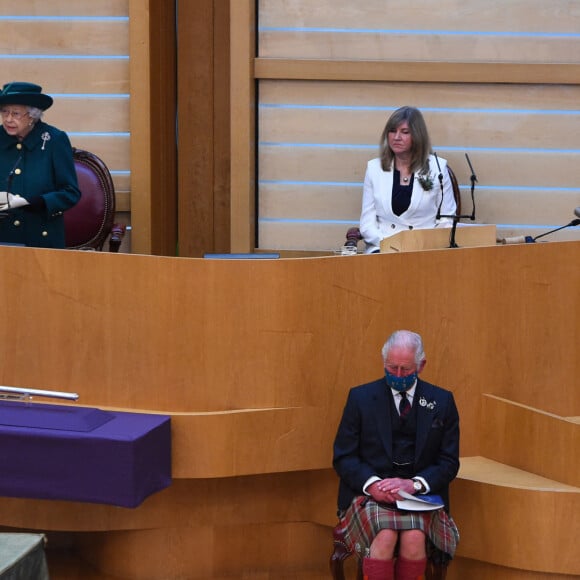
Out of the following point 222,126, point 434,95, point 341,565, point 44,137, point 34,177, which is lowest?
point 341,565

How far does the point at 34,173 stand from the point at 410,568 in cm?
235

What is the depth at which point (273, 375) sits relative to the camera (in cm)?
425

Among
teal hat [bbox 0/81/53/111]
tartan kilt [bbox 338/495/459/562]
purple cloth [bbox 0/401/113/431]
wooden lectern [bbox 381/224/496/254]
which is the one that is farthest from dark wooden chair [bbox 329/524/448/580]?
teal hat [bbox 0/81/53/111]

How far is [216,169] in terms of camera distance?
6988 mm

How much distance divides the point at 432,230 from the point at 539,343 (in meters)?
0.60

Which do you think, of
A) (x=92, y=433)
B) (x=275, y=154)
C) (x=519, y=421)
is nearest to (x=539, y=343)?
(x=519, y=421)

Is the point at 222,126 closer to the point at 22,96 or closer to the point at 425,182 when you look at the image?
the point at 425,182

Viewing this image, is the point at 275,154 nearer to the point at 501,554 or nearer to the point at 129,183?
the point at 129,183

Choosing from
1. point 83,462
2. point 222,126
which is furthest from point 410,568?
point 222,126

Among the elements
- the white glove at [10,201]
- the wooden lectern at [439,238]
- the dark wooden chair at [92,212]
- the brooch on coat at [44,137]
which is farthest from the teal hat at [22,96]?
the wooden lectern at [439,238]

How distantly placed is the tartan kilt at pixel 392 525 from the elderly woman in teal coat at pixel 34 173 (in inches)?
75.0

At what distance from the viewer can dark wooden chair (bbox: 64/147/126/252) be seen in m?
6.21

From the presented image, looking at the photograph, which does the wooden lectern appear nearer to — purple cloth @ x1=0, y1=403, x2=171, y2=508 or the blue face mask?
the blue face mask

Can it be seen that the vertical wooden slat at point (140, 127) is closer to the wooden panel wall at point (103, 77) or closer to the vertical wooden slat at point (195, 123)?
the wooden panel wall at point (103, 77)
